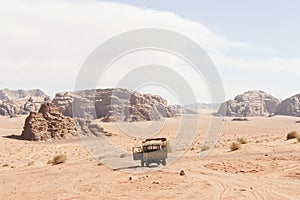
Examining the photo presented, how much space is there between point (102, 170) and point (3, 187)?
574cm

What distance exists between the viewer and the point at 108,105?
108750mm

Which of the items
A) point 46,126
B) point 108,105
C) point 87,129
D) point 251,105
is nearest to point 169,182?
point 46,126

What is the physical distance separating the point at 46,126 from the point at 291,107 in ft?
366

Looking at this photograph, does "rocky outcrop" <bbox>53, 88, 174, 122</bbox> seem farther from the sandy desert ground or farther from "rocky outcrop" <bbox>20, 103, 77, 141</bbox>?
the sandy desert ground

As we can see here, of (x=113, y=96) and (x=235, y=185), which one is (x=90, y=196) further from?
(x=113, y=96)

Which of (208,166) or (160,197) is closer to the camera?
(160,197)

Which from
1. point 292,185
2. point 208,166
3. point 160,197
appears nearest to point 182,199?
point 160,197

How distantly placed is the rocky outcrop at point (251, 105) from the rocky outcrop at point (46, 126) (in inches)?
4153

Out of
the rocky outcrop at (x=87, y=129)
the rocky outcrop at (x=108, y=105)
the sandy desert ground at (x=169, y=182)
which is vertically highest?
the rocky outcrop at (x=108, y=105)

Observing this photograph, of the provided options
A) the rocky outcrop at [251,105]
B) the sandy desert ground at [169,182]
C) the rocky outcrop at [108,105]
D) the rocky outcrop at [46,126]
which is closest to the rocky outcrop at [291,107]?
the rocky outcrop at [251,105]

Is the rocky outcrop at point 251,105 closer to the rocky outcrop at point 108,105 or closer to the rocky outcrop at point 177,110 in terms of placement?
the rocky outcrop at point 177,110

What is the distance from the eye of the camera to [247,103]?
164 metres

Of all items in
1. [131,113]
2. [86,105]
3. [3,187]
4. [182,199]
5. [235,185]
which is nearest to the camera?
[182,199]

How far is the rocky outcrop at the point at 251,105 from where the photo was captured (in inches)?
6053
